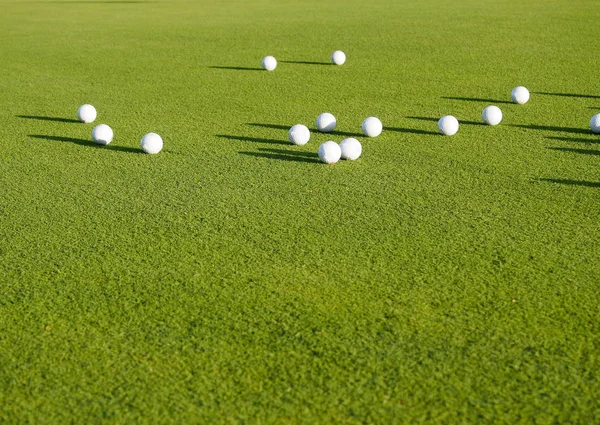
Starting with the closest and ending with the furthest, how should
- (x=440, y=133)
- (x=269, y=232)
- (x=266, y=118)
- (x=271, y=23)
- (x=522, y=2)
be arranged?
(x=269, y=232) → (x=440, y=133) → (x=266, y=118) → (x=271, y=23) → (x=522, y=2)

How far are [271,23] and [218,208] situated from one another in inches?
485

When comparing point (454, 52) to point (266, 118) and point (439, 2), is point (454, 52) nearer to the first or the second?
point (266, 118)

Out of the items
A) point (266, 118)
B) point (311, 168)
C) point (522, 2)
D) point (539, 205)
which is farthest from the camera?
point (522, 2)

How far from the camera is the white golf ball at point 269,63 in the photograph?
11.2m

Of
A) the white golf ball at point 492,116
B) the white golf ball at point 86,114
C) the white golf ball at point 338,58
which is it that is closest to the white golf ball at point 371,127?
the white golf ball at point 492,116

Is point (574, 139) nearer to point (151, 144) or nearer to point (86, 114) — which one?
point (151, 144)

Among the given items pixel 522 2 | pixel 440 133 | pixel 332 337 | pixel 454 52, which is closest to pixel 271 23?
pixel 454 52

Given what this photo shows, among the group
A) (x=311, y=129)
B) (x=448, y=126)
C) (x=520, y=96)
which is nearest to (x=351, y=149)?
(x=311, y=129)

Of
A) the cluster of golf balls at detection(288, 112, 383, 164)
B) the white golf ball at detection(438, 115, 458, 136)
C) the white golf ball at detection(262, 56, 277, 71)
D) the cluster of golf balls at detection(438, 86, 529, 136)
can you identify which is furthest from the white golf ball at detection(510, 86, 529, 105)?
the white golf ball at detection(262, 56, 277, 71)

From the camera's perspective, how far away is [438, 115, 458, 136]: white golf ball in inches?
285

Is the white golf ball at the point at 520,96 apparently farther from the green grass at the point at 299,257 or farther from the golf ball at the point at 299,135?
the golf ball at the point at 299,135

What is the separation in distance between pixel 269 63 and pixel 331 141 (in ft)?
16.6

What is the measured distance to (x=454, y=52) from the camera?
1239 cm

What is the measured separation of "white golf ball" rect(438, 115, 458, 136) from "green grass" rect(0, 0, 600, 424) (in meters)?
0.22
